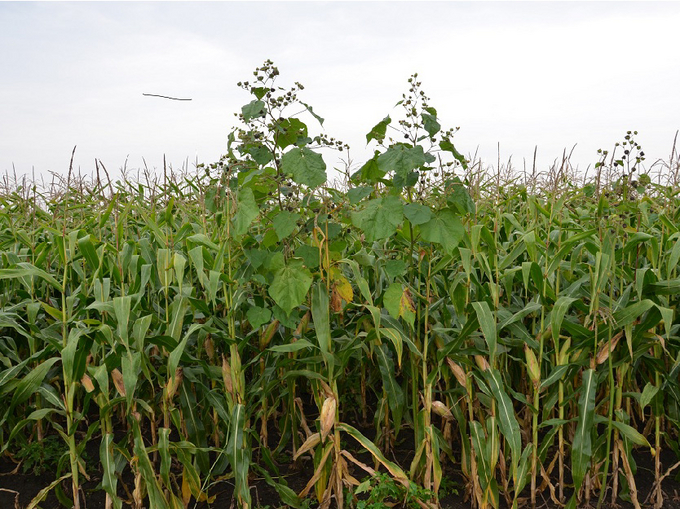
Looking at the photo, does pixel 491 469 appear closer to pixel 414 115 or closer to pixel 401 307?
pixel 401 307

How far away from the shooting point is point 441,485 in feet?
11.2

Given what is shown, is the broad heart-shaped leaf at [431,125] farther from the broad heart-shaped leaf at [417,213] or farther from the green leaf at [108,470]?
the green leaf at [108,470]

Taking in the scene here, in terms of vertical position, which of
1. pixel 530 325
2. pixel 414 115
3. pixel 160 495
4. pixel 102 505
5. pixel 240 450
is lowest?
pixel 102 505

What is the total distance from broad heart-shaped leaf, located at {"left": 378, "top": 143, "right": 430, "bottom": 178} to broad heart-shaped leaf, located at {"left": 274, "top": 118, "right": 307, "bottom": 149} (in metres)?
0.44

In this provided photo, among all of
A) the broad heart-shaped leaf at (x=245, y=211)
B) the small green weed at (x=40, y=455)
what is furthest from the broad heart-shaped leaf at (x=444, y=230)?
the small green weed at (x=40, y=455)

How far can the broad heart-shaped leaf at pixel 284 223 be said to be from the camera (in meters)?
2.79

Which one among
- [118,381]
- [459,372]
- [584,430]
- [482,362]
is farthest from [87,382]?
[584,430]

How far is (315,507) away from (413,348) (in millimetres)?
1170

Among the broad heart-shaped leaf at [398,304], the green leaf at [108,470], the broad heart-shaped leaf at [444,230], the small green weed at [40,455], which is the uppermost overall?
the broad heart-shaped leaf at [444,230]

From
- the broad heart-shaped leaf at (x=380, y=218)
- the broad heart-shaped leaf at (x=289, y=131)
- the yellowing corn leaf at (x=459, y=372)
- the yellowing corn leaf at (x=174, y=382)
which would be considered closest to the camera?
the broad heart-shaped leaf at (x=380, y=218)

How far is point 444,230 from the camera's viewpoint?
2787mm

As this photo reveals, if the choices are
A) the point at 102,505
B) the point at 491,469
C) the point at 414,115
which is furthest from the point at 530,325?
the point at 102,505

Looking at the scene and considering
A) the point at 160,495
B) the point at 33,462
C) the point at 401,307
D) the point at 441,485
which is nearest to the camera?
the point at 401,307

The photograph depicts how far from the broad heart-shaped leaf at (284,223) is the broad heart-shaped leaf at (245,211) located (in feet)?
0.48
